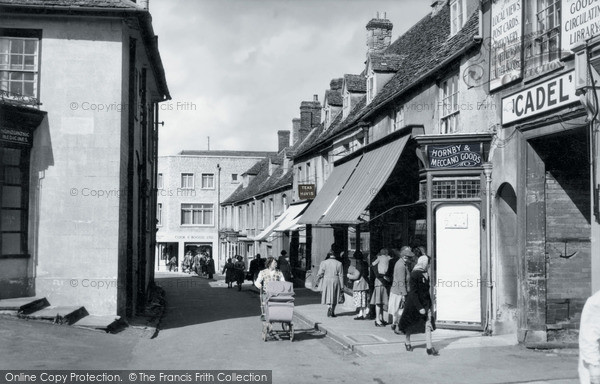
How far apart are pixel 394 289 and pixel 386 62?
11.4m

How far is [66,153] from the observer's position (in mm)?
15125

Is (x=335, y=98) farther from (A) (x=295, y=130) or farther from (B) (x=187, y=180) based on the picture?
(B) (x=187, y=180)

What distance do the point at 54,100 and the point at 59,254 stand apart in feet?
11.4

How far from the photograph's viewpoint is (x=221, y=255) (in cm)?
6347

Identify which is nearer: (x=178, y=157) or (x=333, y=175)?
(x=333, y=175)

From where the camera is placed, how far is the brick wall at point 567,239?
12031 mm

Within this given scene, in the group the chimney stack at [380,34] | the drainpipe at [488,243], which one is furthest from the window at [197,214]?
the drainpipe at [488,243]


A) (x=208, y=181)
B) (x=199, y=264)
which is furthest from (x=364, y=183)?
(x=208, y=181)

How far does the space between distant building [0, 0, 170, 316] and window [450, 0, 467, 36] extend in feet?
26.6

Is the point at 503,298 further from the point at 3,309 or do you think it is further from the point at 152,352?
the point at 3,309

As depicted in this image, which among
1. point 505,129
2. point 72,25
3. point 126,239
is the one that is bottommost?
point 126,239

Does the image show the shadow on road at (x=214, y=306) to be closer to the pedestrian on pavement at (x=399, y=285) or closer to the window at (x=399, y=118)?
the pedestrian on pavement at (x=399, y=285)

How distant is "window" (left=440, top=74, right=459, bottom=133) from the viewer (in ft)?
50.0

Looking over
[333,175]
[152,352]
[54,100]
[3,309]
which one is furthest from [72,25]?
[333,175]
